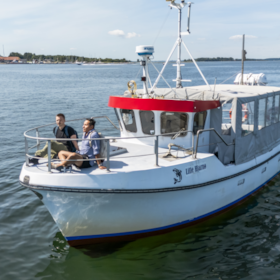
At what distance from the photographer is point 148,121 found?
798 centimetres

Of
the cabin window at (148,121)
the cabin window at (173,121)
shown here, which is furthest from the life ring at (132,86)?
the cabin window at (173,121)

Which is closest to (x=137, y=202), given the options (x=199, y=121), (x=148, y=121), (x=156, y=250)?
(x=156, y=250)

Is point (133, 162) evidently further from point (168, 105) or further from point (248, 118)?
point (248, 118)

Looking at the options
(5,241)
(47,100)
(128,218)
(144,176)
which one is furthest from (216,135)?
(47,100)

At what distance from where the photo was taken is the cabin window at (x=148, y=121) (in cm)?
788

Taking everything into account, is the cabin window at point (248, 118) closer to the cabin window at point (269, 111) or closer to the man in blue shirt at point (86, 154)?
the cabin window at point (269, 111)

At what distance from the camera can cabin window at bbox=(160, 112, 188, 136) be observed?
7.73 m

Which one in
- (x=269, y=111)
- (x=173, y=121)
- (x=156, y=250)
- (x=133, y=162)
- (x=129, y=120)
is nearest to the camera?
(x=133, y=162)

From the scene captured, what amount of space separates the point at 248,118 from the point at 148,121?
2.95m

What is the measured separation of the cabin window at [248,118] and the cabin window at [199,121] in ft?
4.17

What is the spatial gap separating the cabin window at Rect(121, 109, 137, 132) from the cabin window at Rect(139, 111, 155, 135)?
0.29 metres

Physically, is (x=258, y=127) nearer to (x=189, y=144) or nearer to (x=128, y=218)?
(x=189, y=144)

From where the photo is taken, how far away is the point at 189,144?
794 centimetres

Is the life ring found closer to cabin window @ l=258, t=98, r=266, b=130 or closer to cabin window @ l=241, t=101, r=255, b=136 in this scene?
cabin window @ l=241, t=101, r=255, b=136
